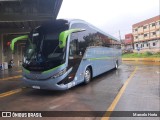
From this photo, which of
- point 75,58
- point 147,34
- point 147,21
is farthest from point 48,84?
point 147,21

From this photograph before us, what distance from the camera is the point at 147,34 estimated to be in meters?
66.6

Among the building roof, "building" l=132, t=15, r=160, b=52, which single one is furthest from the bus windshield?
the building roof

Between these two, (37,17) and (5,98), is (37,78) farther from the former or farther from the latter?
(37,17)

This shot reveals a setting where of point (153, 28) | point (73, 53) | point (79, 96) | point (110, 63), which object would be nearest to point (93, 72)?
point (73, 53)

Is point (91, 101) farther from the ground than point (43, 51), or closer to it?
closer to it

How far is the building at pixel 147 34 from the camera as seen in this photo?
197ft

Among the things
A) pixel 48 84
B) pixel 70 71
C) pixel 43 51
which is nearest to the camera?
pixel 48 84

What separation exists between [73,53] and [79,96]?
195 centimetres

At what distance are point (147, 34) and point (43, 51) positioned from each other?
63301mm

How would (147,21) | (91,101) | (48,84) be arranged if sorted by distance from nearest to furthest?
(91,101) → (48,84) → (147,21)

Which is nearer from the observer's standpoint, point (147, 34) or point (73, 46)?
point (73, 46)

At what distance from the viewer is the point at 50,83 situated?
25.8 feet

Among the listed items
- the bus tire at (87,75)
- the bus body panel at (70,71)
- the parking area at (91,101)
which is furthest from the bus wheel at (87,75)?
the parking area at (91,101)

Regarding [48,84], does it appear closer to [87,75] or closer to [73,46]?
[73,46]
